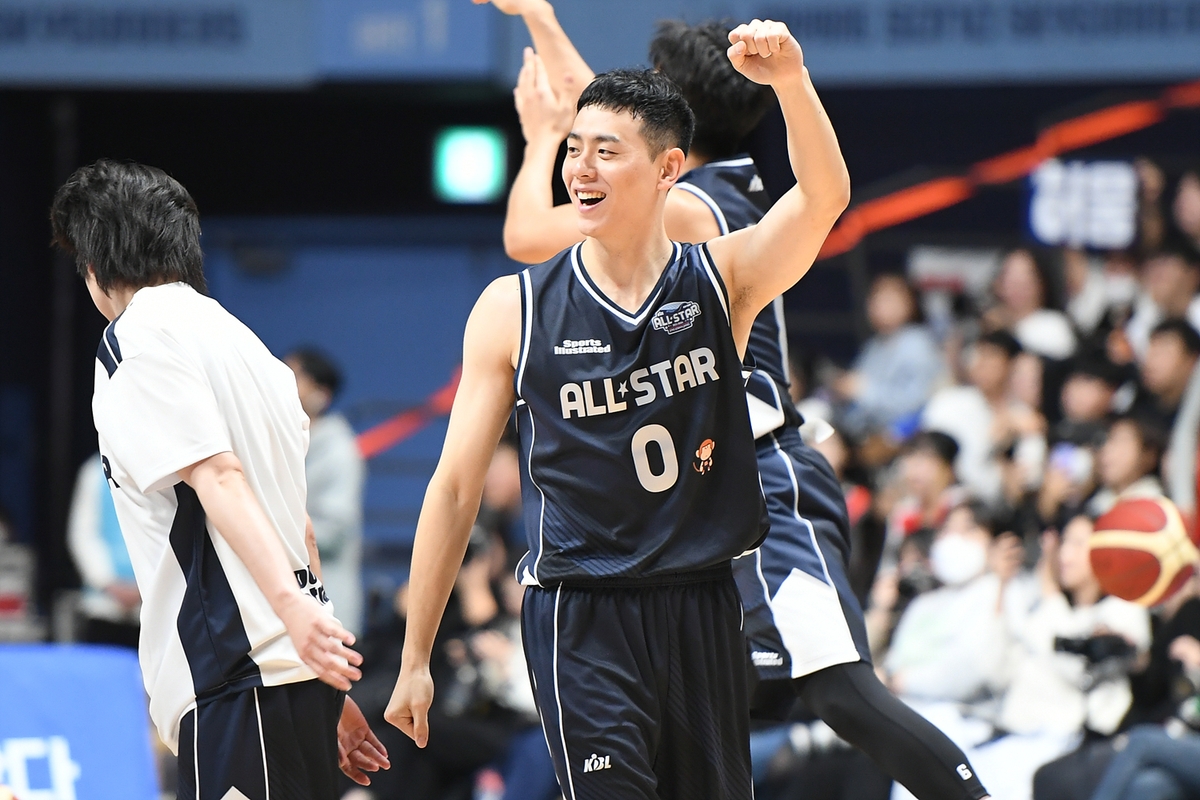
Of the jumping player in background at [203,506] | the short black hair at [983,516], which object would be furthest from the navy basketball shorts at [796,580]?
the short black hair at [983,516]

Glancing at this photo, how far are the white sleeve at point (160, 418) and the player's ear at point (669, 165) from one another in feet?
3.67

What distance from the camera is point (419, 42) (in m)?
10.3

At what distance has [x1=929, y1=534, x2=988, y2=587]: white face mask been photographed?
7.36 meters

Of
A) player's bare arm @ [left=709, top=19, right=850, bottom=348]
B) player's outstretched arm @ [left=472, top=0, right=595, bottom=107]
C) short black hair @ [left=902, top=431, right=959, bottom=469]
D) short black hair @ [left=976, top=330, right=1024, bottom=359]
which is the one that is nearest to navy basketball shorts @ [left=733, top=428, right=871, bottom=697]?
player's bare arm @ [left=709, top=19, right=850, bottom=348]

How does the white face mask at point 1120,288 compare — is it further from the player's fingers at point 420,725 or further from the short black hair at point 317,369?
the player's fingers at point 420,725

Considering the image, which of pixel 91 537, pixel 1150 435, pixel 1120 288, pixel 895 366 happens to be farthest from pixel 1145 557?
pixel 91 537

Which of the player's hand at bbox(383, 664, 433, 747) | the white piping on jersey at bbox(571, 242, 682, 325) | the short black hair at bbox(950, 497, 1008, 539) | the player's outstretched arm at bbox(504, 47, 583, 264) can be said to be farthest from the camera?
the short black hair at bbox(950, 497, 1008, 539)

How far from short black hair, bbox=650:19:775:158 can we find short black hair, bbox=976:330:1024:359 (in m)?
4.71

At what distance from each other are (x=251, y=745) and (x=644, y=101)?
1.65 m

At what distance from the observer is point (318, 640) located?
3.29 m

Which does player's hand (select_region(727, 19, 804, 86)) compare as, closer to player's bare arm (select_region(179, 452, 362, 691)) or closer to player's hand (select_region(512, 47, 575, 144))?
player's hand (select_region(512, 47, 575, 144))

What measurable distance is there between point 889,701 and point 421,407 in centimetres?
814

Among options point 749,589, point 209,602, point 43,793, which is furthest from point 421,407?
point 209,602

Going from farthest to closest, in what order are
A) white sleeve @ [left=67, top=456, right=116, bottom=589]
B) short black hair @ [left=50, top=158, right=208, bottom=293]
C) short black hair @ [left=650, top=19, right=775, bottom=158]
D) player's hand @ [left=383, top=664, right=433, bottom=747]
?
white sleeve @ [left=67, top=456, right=116, bottom=589] → short black hair @ [left=650, top=19, right=775, bottom=158] → player's hand @ [left=383, top=664, right=433, bottom=747] → short black hair @ [left=50, top=158, right=208, bottom=293]
